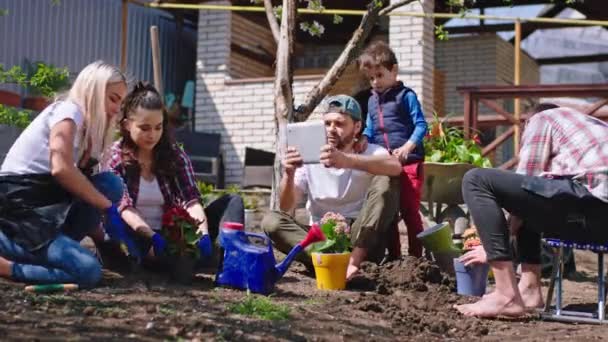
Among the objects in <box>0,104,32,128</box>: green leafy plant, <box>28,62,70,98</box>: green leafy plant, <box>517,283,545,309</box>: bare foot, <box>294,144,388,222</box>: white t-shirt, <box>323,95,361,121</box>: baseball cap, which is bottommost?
<box>517,283,545,309</box>: bare foot

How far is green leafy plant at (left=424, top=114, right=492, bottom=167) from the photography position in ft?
19.9

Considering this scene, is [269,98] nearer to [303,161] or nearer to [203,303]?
[303,161]

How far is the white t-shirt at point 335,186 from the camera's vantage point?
4.58m

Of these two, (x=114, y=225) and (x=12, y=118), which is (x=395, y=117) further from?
(x=12, y=118)

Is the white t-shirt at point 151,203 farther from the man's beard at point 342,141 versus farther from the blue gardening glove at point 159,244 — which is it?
the man's beard at point 342,141

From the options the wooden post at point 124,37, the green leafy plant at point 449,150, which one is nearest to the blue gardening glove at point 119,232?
the green leafy plant at point 449,150

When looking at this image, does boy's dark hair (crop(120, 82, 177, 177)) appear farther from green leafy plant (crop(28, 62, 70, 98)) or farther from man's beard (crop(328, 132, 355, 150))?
green leafy plant (crop(28, 62, 70, 98))

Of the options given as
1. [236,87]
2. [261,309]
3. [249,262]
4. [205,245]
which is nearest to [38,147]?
[205,245]

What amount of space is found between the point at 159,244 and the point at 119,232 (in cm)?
23

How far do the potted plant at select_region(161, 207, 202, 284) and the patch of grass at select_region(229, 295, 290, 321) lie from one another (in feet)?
2.21

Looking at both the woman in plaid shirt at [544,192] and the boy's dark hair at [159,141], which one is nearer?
the woman in plaid shirt at [544,192]

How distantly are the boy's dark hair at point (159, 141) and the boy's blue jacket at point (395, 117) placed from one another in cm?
138

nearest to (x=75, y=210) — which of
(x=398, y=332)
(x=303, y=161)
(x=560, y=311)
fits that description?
(x=303, y=161)

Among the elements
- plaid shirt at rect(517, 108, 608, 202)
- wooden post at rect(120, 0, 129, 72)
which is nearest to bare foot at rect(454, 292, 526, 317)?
plaid shirt at rect(517, 108, 608, 202)
